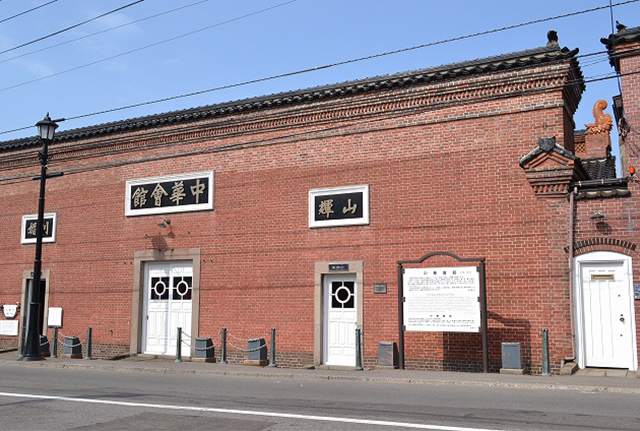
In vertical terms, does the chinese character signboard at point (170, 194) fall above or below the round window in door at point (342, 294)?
above

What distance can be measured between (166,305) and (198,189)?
11.6 feet

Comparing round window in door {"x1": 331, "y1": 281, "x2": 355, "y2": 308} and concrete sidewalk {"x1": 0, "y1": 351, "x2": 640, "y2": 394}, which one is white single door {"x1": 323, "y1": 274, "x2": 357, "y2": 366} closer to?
round window in door {"x1": 331, "y1": 281, "x2": 355, "y2": 308}

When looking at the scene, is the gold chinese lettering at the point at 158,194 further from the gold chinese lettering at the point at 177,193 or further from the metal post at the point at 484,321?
the metal post at the point at 484,321

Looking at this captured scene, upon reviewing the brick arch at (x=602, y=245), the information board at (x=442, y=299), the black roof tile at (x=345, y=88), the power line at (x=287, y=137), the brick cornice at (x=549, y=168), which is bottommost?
the information board at (x=442, y=299)

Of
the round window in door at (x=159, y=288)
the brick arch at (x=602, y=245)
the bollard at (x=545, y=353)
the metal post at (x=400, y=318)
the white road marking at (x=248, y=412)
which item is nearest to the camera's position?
the white road marking at (x=248, y=412)

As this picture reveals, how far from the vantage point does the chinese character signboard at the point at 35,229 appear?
21.5m

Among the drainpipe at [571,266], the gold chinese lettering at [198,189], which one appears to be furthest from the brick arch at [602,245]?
the gold chinese lettering at [198,189]

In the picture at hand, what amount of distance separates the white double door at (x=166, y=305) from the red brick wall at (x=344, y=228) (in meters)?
0.60

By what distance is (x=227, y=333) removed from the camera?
18.0 meters

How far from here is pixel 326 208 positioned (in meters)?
17.0

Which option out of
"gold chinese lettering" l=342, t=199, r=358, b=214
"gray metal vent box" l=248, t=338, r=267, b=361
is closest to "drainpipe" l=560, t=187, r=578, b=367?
"gold chinese lettering" l=342, t=199, r=358, b=214

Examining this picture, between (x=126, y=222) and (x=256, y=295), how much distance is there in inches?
205

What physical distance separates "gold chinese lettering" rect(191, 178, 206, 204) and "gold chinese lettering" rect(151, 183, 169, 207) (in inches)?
38.2

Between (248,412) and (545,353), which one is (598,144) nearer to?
(545,353)
